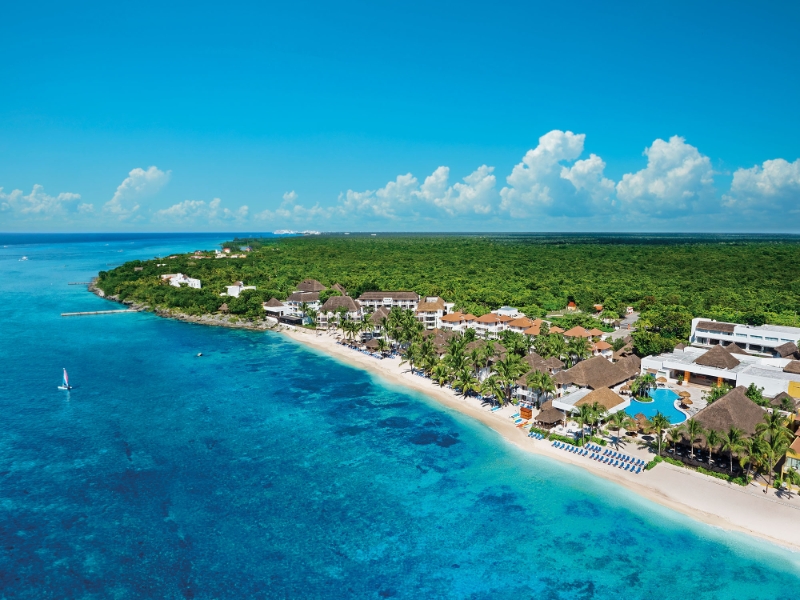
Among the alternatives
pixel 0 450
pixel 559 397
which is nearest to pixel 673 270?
pixel 559 397

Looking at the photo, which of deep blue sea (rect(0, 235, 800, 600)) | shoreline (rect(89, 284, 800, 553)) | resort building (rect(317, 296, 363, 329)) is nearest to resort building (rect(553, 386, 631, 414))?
shoreline (rect(89, 284, 800, 553))

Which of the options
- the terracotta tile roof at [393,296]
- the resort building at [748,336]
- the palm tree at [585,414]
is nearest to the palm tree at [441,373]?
the palm tree at [585,414]

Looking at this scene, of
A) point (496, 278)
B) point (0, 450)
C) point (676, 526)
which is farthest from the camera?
point (496, 278)

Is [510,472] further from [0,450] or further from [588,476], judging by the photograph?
[0,450]

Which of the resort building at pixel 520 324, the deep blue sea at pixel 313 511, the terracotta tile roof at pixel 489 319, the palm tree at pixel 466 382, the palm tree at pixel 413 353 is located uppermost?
the terracotta tile roof at pixel 489 319

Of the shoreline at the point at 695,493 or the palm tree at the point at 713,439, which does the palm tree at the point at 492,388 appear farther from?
the palm tree at the point at 713,439

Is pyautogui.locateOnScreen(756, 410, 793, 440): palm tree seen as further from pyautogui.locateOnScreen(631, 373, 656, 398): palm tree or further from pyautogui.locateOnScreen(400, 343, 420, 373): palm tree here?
pyautogui.locateOnScreen(400, 343, 420, 373): palm tree
